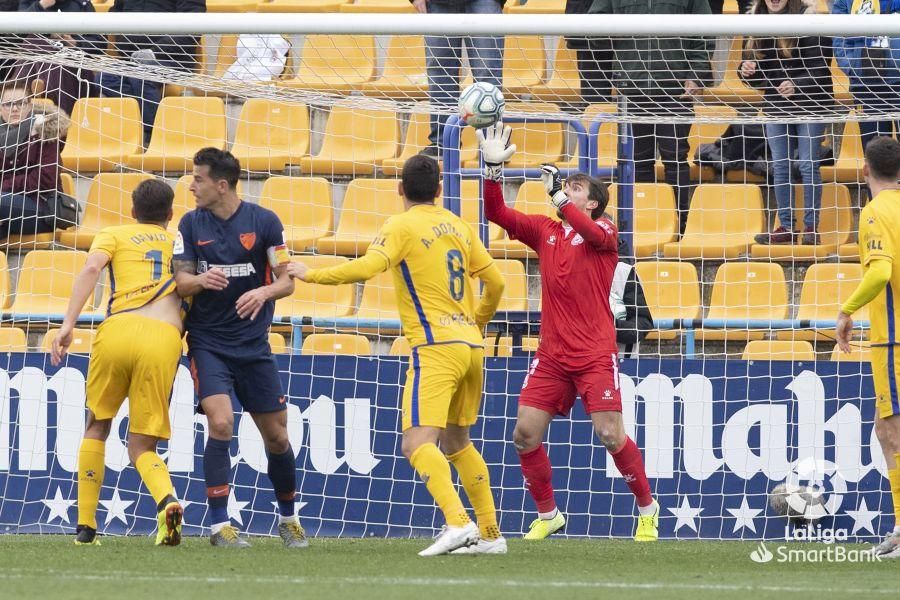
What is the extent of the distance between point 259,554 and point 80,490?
3.57 feet

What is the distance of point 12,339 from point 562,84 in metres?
4.28

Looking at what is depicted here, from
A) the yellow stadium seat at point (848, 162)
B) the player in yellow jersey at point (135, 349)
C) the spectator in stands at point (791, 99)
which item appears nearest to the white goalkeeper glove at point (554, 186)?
the player in yellow jersey at point (135, 349)

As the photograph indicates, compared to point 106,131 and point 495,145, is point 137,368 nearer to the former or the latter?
point 495,145

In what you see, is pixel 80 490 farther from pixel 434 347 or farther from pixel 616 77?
pixel 616 77

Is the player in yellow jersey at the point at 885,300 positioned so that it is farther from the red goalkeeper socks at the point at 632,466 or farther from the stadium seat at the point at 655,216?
the stadium seat at the point at 655,216

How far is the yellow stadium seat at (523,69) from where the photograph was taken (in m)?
9.62

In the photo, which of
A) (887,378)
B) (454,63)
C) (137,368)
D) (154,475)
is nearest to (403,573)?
(154,475)

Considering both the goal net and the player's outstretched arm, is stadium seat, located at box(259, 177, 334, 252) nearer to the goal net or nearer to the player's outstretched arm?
the goal net

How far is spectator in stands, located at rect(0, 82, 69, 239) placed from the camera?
31.0 feet

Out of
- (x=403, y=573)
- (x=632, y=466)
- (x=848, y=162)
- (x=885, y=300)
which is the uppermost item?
(x=848, y=162)

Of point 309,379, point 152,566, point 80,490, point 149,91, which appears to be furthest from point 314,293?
point 152,566

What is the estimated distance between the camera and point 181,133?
10641mm

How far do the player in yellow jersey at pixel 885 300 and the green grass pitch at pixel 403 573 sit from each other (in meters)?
0.61

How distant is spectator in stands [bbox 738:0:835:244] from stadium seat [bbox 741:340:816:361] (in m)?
0.97
